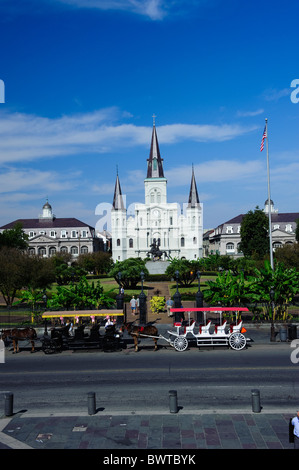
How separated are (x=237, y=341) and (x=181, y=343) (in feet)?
8.76

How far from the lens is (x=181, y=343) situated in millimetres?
19906

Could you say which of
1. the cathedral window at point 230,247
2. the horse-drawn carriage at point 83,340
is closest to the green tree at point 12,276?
the horse-drawn carriage at point 83,340

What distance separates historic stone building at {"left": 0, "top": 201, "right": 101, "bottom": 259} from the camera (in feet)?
393

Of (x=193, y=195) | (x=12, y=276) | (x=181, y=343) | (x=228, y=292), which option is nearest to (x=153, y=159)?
(x=193, y=195)

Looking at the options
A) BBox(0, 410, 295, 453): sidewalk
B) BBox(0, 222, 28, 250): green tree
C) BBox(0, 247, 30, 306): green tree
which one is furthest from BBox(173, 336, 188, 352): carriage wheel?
BBox(0, 222, 28, 250): green tree

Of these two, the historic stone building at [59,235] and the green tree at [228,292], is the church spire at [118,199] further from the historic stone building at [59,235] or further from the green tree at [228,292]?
the green tree at [228,292]

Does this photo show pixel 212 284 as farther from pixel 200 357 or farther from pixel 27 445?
pixel 27 445

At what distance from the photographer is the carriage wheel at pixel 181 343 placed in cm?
1991

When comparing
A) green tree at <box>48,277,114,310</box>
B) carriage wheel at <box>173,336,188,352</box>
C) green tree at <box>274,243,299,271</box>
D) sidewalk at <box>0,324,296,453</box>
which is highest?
green tree at <box>274,243,299,271</box>

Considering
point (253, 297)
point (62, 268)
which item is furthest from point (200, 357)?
point (62, 268)

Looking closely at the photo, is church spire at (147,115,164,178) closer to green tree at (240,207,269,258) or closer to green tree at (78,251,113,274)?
green tree at (240,207,269,258)

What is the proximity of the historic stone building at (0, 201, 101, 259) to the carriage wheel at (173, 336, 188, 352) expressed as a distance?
4017 inches

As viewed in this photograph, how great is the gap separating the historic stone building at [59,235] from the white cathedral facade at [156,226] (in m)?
10.4
